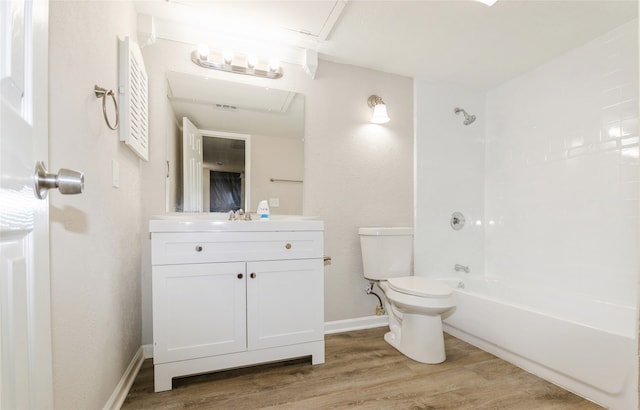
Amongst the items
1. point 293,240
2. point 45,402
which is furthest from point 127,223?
point 45,402

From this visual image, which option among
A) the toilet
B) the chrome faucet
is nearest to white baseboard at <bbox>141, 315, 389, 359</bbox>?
the toilet

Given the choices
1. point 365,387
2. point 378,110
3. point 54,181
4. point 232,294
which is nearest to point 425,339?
point 365,387

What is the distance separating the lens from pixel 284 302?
5.57 ft

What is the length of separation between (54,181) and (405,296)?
1.78 m

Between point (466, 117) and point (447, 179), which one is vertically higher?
point (466, 117)

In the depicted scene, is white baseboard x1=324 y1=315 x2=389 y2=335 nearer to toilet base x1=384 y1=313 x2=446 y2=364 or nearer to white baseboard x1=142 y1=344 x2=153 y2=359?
toilet base x1=384 y1=313 x2=446 y2=364

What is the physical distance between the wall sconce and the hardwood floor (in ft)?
5.66

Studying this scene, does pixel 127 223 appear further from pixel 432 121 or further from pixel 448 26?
pixel 432 121

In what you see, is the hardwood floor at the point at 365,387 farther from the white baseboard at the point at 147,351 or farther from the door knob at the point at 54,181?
the door knob at the point at 54,181

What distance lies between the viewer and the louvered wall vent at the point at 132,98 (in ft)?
4.75

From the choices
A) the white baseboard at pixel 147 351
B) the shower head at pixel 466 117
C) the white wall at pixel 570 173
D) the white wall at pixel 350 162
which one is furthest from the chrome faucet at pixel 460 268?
the white baseboard at pixel 147 351

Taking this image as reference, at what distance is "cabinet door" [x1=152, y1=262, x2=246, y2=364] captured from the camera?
1484 mm

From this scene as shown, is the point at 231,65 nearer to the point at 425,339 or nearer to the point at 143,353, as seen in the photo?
the point at 143,353

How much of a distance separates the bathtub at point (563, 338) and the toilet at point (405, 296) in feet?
0.89
